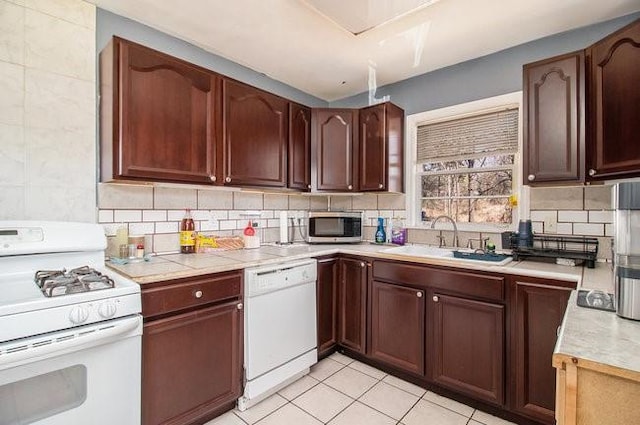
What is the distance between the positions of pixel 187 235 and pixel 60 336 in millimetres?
1113

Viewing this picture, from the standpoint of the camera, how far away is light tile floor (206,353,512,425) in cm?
180

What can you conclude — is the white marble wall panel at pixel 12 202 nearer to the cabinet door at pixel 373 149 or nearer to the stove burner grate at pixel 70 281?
the stove burner grate at pixel 70 281

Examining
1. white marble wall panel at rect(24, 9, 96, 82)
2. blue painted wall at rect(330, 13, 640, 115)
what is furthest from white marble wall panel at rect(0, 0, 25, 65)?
blue painted wall at rect(330, 13, 640, 115)

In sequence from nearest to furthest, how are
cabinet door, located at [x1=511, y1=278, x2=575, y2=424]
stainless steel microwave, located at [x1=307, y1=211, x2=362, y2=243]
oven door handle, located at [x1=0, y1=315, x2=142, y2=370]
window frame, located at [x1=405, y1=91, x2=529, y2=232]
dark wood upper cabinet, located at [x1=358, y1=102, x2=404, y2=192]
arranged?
oven door handle, located at [x1=0, y1=315, x2=142, y2=370]
cabinet door, located at [x1=511, y1=278, x2=575, y2=424]
window frame, located at [x1=405, y1=91, x2=529, y2=232]
dark wood upper cabinet, located at [x1=358, y1=102, x2=404, y2=192]
stainless steel microwave, located at [x1=307, y1=211, x2=362, y2=243]

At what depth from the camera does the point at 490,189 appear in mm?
2512

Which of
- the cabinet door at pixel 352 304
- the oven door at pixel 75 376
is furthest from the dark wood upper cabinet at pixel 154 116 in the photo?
the cabinet door at pixel 352 304

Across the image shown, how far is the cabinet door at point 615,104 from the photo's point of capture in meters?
1.53

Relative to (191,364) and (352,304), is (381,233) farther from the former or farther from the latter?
(191,364)

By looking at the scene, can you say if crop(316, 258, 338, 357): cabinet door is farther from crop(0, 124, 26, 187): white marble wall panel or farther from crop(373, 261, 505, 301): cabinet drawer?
crop(0, 124, 26, 187): white marble wall panel

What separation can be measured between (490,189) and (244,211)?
2094 millimetres

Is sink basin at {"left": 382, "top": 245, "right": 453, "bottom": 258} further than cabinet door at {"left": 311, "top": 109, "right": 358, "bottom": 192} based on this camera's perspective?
No

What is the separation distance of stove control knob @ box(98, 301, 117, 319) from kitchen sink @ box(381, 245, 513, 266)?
68.9 inches

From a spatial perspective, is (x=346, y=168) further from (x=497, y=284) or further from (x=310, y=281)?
(x=497, y=284)

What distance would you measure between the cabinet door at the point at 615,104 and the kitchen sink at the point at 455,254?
0.72 metres
